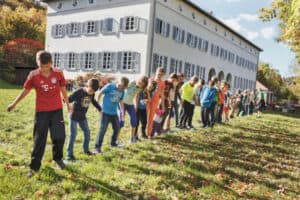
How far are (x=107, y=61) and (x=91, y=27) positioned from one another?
12.5 feet

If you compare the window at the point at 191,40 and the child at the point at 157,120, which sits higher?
the window at the point at 191,40

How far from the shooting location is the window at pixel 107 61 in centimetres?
2697

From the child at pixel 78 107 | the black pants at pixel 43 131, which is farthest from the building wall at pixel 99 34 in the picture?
the black pants at pixel 43 131

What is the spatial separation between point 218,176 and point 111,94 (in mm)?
2629

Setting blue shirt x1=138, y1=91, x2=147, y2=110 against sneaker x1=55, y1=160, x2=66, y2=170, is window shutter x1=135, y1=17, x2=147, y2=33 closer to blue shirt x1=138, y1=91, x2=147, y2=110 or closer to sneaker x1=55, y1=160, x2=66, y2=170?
blue shirt x1=138, y1=91, x2=147, y2=110

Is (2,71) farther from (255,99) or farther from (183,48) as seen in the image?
(255,99)

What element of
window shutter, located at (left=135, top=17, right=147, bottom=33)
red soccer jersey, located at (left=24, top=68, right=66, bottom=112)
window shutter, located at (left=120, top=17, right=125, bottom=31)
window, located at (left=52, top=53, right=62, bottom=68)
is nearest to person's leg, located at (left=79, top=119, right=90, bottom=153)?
red soccer jersey, located at (left=24, top=68, right=66, bottom=112)

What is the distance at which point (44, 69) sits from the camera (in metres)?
4.69

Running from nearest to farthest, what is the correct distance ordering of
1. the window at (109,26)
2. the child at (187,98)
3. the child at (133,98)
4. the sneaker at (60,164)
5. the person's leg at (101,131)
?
the sneaker at (60,164) → the person's leg at (101,131) → the child at (133,98) → the child at (187,98) → the window at (109,26)

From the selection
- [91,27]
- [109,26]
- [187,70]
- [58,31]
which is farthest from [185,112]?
[58,31]

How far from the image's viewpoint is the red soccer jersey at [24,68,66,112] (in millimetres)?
4691

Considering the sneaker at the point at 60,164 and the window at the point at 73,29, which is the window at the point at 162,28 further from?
the sneaker at the point at 60,164

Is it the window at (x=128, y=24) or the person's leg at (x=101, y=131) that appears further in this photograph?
the window at (x=128, y=24)

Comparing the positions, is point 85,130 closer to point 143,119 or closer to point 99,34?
point 143,119
